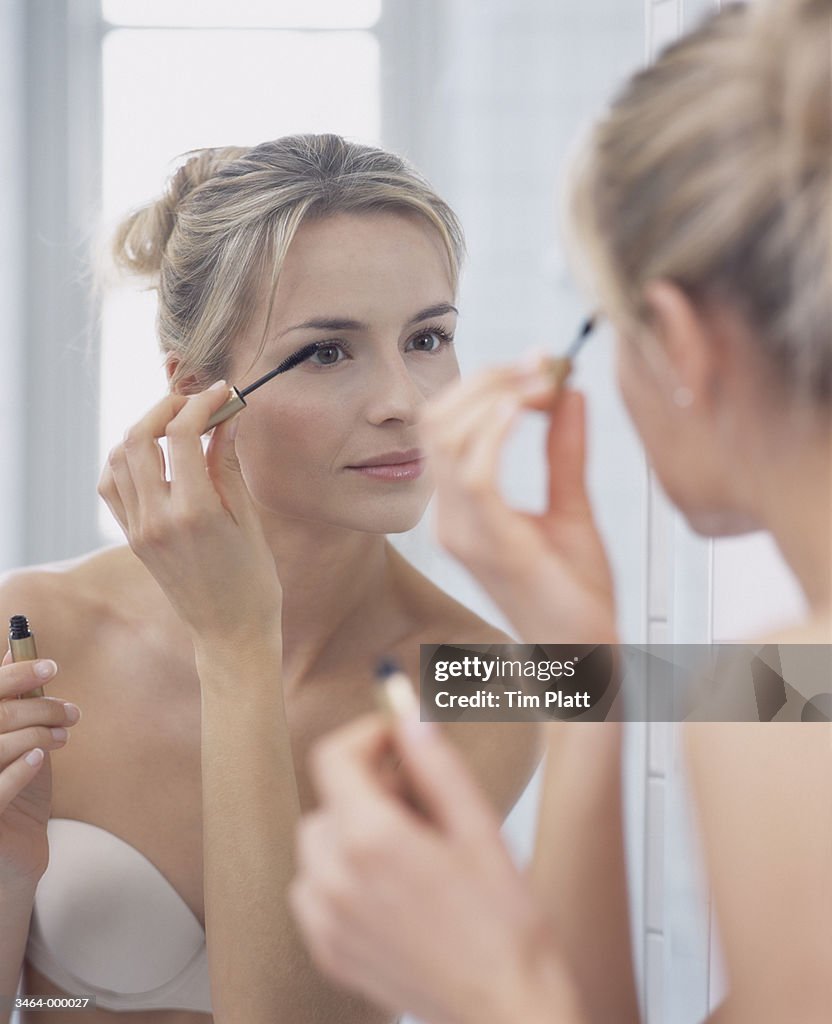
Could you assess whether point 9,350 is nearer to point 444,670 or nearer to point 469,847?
point 444,670

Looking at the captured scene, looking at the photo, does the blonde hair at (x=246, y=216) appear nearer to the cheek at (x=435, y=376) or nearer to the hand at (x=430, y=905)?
the cheek at (x=435, y=376)

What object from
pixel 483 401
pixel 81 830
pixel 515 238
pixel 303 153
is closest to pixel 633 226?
pixel 483 401

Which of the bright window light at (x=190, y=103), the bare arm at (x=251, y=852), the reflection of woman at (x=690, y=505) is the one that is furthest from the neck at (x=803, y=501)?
the bright window light at (x=190, y=103)

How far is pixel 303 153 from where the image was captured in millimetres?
895

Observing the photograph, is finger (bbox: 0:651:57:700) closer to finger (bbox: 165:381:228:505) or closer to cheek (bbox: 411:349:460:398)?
finger (bbox: 165:381:228:505)

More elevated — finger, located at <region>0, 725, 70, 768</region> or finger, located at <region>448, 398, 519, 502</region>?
finger, located at <region>448, 398, 519, 502</region>

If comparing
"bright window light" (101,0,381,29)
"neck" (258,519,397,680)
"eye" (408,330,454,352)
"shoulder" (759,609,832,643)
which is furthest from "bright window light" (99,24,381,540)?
"shoulder" (759,609,832,643)

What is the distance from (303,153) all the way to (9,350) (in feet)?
4.04

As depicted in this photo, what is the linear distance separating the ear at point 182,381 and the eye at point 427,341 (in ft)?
0.63

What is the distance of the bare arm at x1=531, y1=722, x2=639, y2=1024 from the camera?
0.48 m

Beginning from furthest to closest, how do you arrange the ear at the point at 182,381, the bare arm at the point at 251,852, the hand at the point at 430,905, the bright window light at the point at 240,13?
the bright window light at the point at 240,13 < the ear at the point at 182,381 < the bare arm at the point at 251,852 < the hand at the point at 430,905

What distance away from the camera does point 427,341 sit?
880mm

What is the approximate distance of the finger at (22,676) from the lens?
73 cm

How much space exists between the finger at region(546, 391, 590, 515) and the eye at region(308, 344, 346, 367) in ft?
1.25
